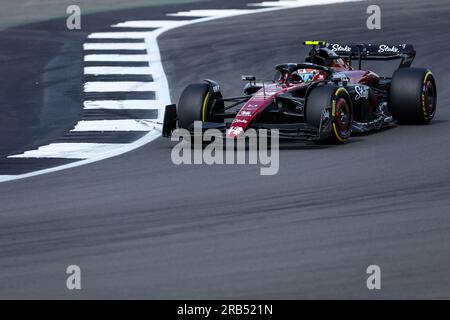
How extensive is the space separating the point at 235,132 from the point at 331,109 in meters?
1.03

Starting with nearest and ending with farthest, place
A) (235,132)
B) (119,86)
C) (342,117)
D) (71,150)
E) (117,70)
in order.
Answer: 1. (235,132)
2. (342,117)
3. (71,150)
4. (119,86)
5. (117,70)

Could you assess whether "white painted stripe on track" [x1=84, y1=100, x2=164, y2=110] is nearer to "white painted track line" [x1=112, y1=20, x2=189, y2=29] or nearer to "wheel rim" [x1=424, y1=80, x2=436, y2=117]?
"wheel rim" [x1=424, y1=80, x2=436, y2=117]

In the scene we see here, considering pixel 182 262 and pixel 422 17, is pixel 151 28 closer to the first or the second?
pixel 422 17

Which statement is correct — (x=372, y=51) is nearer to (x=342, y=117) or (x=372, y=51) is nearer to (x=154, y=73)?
(x=342, y=117)

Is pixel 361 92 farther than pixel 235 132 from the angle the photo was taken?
Yes

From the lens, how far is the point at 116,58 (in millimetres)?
21828

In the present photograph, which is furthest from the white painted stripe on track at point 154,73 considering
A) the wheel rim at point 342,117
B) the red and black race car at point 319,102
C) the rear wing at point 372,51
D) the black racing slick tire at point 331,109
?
the rear wing at point 372,51

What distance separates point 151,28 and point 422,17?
518cm

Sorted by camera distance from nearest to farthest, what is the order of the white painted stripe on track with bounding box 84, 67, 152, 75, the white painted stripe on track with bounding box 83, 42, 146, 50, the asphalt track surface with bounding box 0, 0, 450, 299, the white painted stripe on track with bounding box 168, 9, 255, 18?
the asphalt track surface with bounding box 0, 0, 450, 299 → the white painted stripe on track with bounding box 84, 67, 152, 75 → the white painted stripe on track with bounding box 83, 42, 146, 50 → the white painted stripe on track with bounding box 168, 9, 255, 18

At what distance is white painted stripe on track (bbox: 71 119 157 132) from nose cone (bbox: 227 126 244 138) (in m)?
2.34

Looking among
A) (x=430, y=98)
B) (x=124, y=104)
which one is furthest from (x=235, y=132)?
(x=124, y=104)

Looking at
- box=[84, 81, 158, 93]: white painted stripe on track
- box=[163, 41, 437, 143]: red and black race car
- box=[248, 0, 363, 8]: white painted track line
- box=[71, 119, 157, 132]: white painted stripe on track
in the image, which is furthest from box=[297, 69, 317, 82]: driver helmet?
box=[248, 0, 363, 8]: white painted track line

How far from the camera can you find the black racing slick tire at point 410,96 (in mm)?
15016

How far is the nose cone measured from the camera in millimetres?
13453
